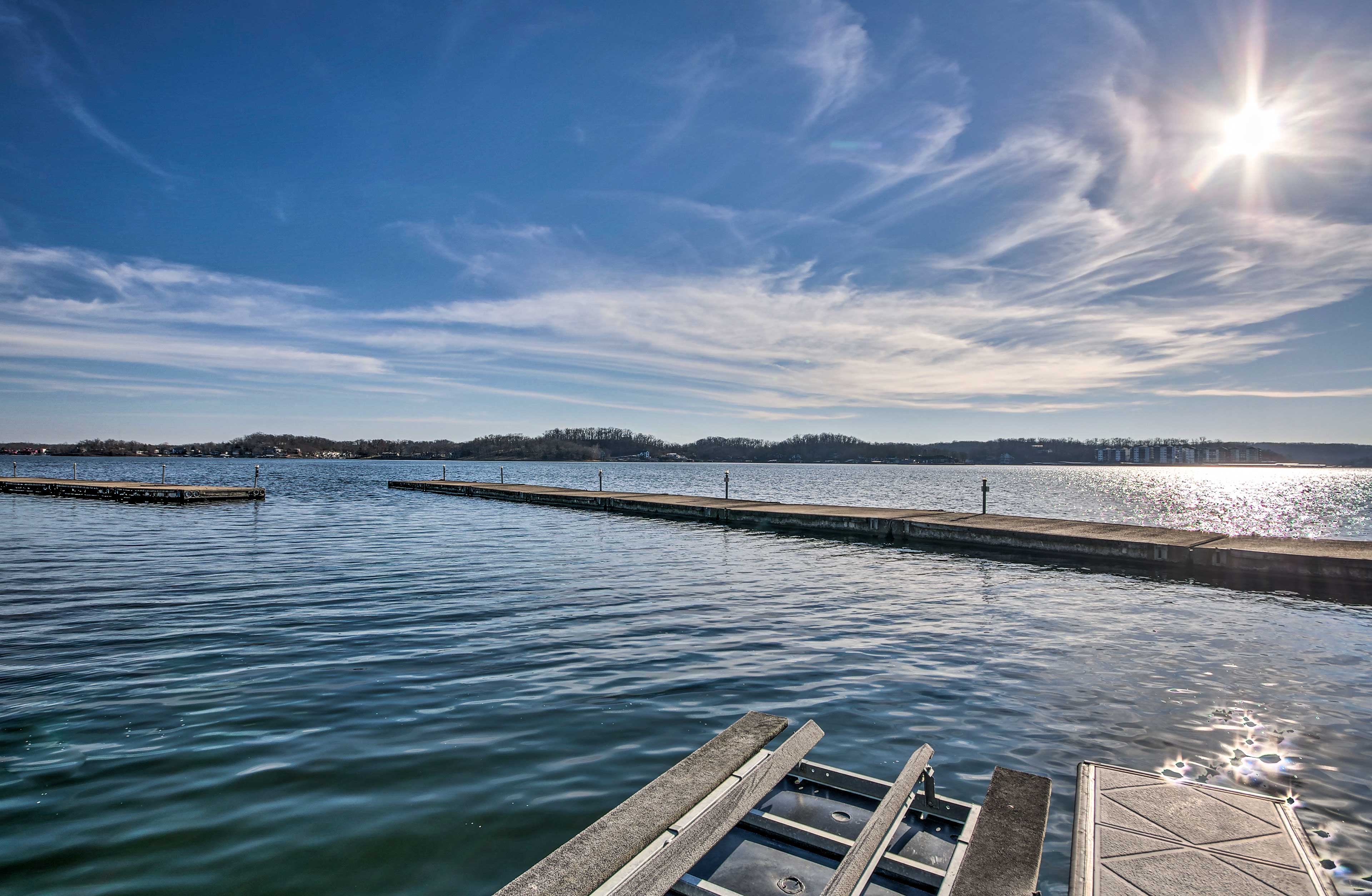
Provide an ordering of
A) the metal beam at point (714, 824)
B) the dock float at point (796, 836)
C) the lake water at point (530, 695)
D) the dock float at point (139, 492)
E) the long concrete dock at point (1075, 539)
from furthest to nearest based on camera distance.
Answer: the dock float at point (139, 492), the long concrete dock at point (1075, 539), the lake water at point (530, 695), the dock float at point (796, 836), the metal beam at point (714, 824)

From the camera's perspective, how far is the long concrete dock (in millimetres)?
15273

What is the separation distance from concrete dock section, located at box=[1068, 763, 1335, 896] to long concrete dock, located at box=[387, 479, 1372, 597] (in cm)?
1511

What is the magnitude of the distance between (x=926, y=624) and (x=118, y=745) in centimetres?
1056

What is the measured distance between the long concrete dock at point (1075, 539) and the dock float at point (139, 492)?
2612cm

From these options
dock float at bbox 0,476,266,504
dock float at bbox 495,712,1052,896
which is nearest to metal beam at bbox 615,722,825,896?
dock float at bbox 495,712,1052,896

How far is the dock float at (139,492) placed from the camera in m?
39.3

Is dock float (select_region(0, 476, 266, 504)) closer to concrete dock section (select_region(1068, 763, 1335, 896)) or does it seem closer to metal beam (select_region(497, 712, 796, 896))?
metal beam (select_region(497, 712, 796, 896))

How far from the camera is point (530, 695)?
7344mm

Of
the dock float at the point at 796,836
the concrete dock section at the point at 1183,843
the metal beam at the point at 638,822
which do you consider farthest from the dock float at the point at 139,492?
the concrete dock section at the point at 1183,843

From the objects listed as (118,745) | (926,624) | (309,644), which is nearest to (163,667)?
(309,644)

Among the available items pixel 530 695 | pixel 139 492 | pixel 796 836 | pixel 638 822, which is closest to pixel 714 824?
pixel 638 822

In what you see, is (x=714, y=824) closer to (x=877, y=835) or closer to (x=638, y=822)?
(x=638, y=822)

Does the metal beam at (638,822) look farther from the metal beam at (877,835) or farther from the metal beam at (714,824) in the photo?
the metal beam at (877,835)

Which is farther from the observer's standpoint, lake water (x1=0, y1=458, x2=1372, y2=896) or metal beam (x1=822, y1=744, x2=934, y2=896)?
lake water (x1=0, y1=458, x2=1372, y2=896)
